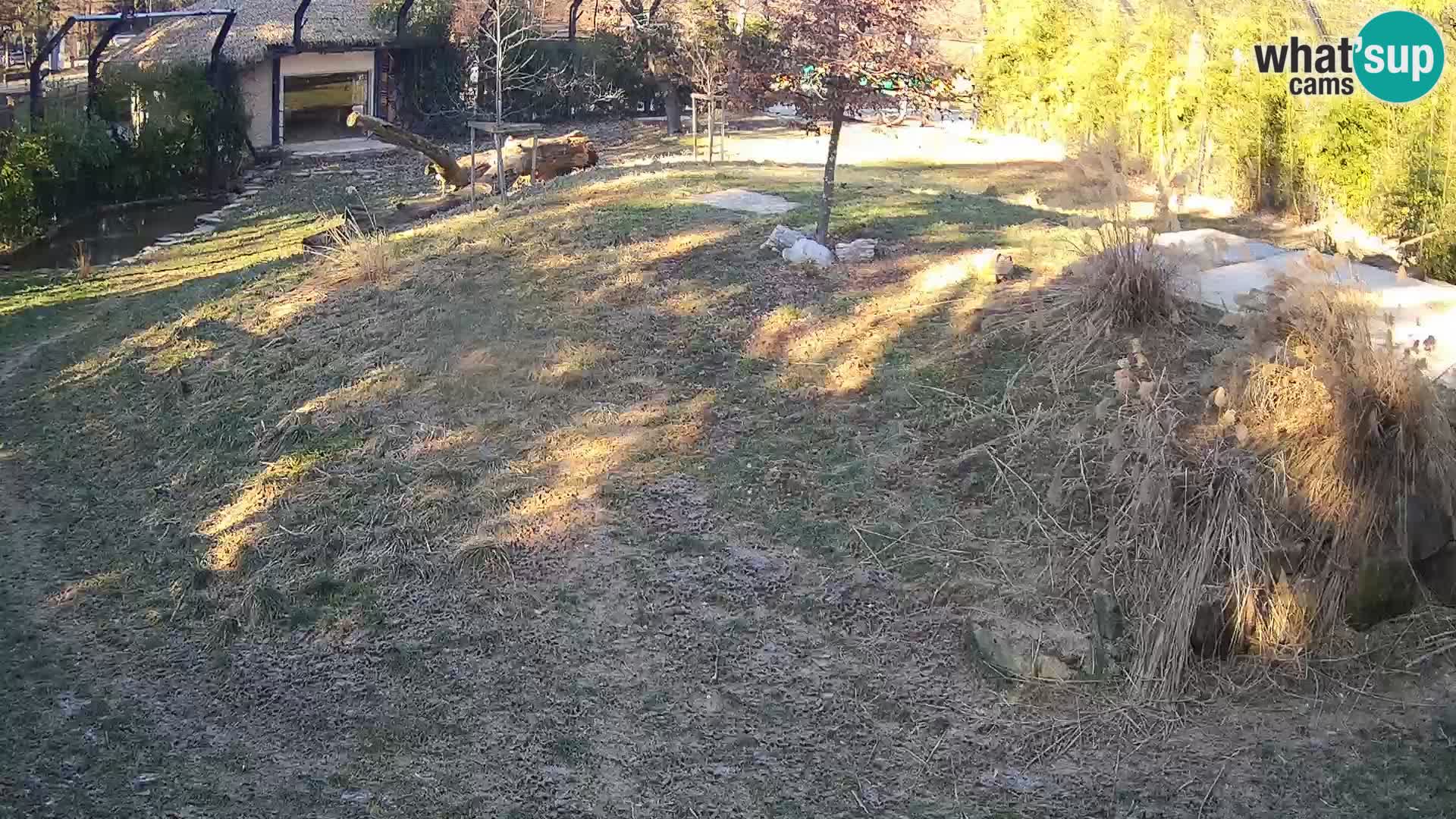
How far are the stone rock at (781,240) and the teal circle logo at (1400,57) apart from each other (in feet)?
16.9

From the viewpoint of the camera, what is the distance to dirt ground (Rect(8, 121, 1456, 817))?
4.89 metres

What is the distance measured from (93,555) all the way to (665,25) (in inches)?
813

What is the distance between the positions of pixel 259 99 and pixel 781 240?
17.5 metres

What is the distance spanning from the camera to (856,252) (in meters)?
9.26

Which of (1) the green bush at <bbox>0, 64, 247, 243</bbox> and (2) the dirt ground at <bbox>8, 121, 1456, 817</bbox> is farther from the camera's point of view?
(1) the green bush at <bbox>0, 64, 247, 243</bbox>

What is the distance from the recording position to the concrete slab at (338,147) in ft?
78.1

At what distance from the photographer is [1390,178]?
10.7 meters

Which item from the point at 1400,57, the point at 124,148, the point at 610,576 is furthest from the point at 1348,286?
the point at 124,148

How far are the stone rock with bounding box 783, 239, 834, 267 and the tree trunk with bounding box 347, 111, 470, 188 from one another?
6.02m

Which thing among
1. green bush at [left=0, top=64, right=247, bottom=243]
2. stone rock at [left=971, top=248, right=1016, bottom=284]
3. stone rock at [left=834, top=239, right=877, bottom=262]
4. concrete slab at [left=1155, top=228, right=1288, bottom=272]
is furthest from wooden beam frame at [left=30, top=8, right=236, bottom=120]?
concrete slab at [left=1155, top=228, right=1288, bottom=272]

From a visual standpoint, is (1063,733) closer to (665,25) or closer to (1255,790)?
(1255,790)

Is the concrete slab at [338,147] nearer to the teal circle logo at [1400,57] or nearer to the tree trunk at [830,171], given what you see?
the tree trunk at [830,171]

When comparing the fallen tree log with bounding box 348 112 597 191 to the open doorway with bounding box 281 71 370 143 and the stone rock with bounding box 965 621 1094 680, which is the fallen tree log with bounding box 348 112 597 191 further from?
the stone rock with bounding box 965 621 1094 680

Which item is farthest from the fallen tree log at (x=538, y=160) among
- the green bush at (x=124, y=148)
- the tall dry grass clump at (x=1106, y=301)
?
the tall dry grass clump at (x=1106, y=301)
